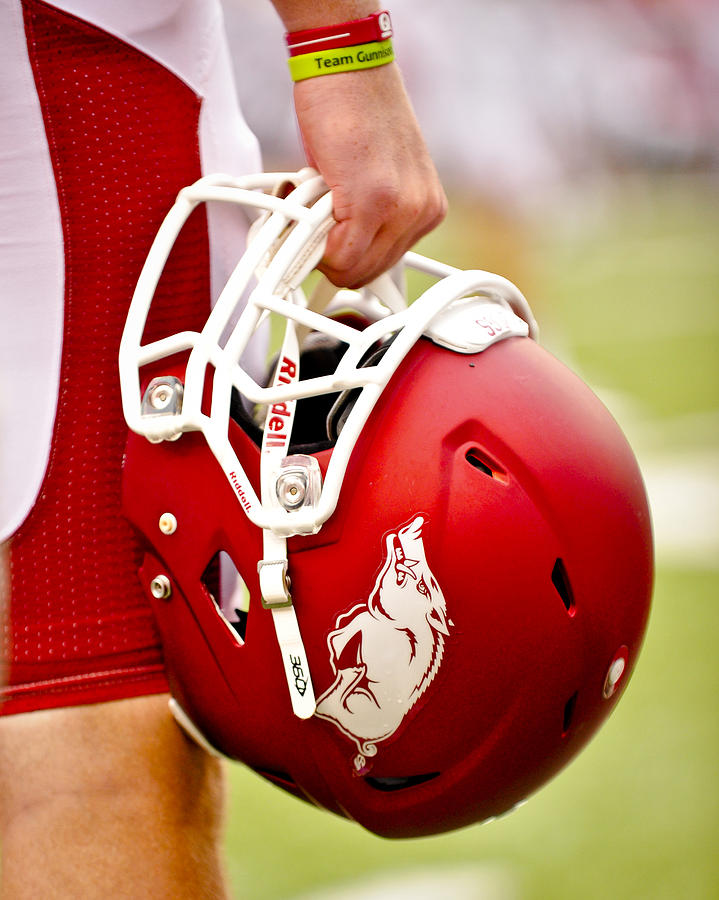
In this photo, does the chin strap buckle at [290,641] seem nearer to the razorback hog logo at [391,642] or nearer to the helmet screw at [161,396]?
the razorback hog logo at [391,642]

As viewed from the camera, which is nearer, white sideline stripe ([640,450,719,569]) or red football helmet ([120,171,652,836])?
red football helmet ([120,171,652,836])

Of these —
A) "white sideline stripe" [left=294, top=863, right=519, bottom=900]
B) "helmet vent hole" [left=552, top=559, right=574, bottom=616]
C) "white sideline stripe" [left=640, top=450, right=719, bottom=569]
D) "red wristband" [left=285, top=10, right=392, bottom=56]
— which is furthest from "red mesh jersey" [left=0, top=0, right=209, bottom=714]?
"white sideline stripe" [left=640, top=450, right=719, bottom=569]

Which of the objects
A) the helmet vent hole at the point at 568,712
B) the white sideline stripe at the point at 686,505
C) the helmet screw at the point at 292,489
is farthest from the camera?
the white sideline stripe at the point at 686,505

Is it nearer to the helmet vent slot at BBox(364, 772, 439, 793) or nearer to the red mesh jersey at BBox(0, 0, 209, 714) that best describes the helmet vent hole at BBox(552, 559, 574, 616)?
the helmet vent slot at BBox(364, 772, 439, 793)

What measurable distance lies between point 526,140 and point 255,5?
259 centimetres

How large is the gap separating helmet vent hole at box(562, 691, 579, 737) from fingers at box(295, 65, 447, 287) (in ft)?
1.57

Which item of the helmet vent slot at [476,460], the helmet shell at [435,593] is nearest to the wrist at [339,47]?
the helmet shell at [435,593]

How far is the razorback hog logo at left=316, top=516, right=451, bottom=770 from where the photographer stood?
3.62ft

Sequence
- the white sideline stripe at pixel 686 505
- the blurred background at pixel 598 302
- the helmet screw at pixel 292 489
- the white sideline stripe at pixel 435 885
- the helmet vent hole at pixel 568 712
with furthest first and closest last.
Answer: the white sideline stripe at pixel 686 505 < the blurred background at pixel 598 302 < the white sideline stripe at pixel 435 885 < the helmet vent hole at pixel 568 712 < the helmet screw at pixel 292 489

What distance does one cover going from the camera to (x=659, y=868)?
1.96 meters

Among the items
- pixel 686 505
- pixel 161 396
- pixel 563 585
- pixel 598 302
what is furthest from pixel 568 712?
pixel 598 302

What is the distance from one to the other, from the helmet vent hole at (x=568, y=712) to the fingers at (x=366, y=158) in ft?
1.57

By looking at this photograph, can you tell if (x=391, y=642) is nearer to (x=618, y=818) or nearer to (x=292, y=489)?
(x=292, y=489)

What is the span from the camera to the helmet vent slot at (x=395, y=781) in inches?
47.4
